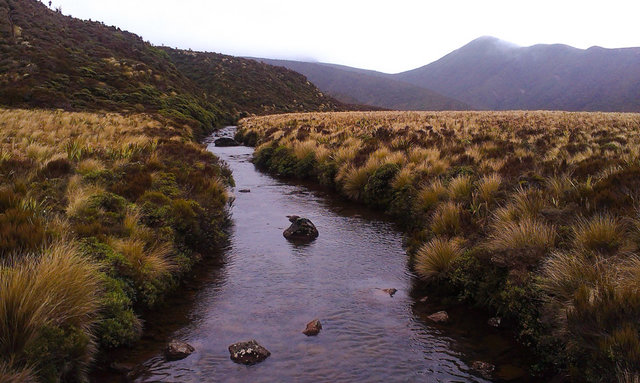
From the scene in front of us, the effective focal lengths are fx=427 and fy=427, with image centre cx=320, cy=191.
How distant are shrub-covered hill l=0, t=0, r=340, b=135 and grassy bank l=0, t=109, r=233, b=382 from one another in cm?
2673

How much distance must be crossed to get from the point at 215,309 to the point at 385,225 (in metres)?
5.90

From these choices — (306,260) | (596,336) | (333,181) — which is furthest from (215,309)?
(333,181)

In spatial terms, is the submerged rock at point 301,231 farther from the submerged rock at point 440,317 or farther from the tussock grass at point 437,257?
the submerged rock at point 440,317

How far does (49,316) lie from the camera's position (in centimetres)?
417

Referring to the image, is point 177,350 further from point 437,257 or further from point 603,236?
point 603,236

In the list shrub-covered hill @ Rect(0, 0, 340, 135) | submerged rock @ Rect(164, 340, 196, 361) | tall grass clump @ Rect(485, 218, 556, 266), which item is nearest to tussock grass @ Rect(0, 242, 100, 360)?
submerged rock @ Rect(164, 340, 196, 361)

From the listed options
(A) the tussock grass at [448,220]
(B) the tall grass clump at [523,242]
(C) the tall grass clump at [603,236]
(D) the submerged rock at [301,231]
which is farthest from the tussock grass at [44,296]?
(C) the tall grass clump at [603,236]

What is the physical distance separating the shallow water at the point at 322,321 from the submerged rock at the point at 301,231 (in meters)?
0.26

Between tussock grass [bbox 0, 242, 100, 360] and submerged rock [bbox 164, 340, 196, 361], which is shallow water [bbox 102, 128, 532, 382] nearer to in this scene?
submerged rock [bbox 164, 340, 196, 361]

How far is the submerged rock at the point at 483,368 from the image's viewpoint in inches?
197

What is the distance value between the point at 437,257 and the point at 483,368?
2.51m

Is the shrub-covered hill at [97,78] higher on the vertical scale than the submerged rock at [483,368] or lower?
higher

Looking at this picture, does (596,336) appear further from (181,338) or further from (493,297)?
(181,338)

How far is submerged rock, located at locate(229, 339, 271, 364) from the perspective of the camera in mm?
5188
